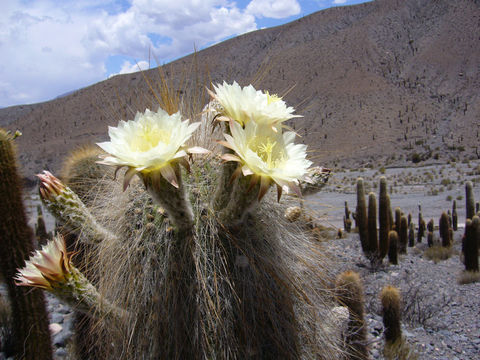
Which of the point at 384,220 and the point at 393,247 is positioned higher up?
the point at 384,220

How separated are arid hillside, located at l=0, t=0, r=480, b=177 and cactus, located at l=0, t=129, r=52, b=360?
30.6 m

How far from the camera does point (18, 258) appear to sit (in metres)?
2.98

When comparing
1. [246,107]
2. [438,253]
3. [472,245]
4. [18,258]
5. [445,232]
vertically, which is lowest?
[438,253]

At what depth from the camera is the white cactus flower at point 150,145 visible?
120cm

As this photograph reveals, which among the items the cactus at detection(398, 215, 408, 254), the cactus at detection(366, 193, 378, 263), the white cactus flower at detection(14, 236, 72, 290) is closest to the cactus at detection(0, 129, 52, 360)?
the white cactus flower at detection(14, 236, 72, 290)

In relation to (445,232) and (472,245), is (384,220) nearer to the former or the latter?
(472,245)

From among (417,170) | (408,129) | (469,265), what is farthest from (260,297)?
(408,129)

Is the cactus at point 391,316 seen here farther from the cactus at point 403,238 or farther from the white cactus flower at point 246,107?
the cactus at point 403,238

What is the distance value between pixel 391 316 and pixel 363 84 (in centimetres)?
4384

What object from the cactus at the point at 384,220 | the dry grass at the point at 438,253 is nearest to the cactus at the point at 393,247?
the cactus at the point at 384,220

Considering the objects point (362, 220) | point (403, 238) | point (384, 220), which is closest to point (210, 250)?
point (384, 220)

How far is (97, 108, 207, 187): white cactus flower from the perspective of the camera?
120 cm

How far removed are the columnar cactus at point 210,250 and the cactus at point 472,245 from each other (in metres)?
8.37

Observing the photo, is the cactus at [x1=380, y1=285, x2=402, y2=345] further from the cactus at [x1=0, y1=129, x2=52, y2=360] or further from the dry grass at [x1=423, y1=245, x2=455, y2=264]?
the dry grass at [x1=423, y1=245, x2=455, y2=264]
